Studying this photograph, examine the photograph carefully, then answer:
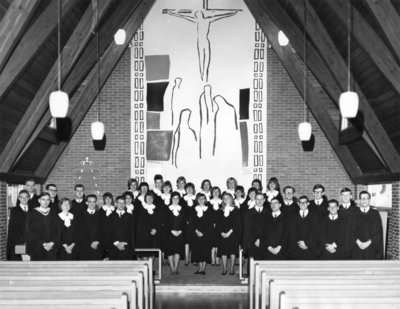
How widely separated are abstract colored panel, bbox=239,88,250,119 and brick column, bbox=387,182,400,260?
13.0 ft

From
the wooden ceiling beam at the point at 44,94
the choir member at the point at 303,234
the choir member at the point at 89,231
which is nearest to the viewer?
the wooden ceiling beam at the point at 44,94

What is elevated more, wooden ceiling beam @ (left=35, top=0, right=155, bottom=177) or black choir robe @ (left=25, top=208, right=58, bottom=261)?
wooden ceiling beam @ (left=35, top=0, right=155, bottom=177)

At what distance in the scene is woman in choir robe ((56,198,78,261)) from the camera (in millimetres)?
8609

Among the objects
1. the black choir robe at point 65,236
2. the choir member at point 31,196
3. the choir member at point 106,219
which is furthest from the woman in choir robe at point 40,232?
the choir member at point 31,196

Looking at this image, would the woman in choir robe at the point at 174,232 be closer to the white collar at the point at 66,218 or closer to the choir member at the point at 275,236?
the choir member at the point at 275,236

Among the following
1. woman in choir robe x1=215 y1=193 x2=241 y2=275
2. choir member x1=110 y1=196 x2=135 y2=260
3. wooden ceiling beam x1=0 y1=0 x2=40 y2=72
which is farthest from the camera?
woman in choir robe x1=215 y1=193 x2=241 y2=275

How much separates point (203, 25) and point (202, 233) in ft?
16.4

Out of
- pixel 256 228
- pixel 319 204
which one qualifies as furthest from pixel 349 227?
pixel 256 228


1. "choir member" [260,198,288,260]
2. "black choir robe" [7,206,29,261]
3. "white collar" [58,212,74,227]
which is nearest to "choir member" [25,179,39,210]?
"black choir robe" [7,206,29,261]

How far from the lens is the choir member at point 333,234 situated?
8398mm

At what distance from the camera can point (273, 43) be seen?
1184 cm

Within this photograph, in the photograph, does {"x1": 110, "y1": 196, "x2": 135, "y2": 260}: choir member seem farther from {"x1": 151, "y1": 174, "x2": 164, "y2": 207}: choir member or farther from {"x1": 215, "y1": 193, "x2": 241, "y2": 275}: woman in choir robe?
{"x1": 215, "y1": 193, "x2": 241, "y2": 275}: woman in choir robe

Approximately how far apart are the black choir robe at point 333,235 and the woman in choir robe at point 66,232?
144 inches

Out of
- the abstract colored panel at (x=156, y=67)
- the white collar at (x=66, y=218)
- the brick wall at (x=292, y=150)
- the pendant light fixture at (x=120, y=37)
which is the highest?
the pendant light fixture at (x=120, y=37)
